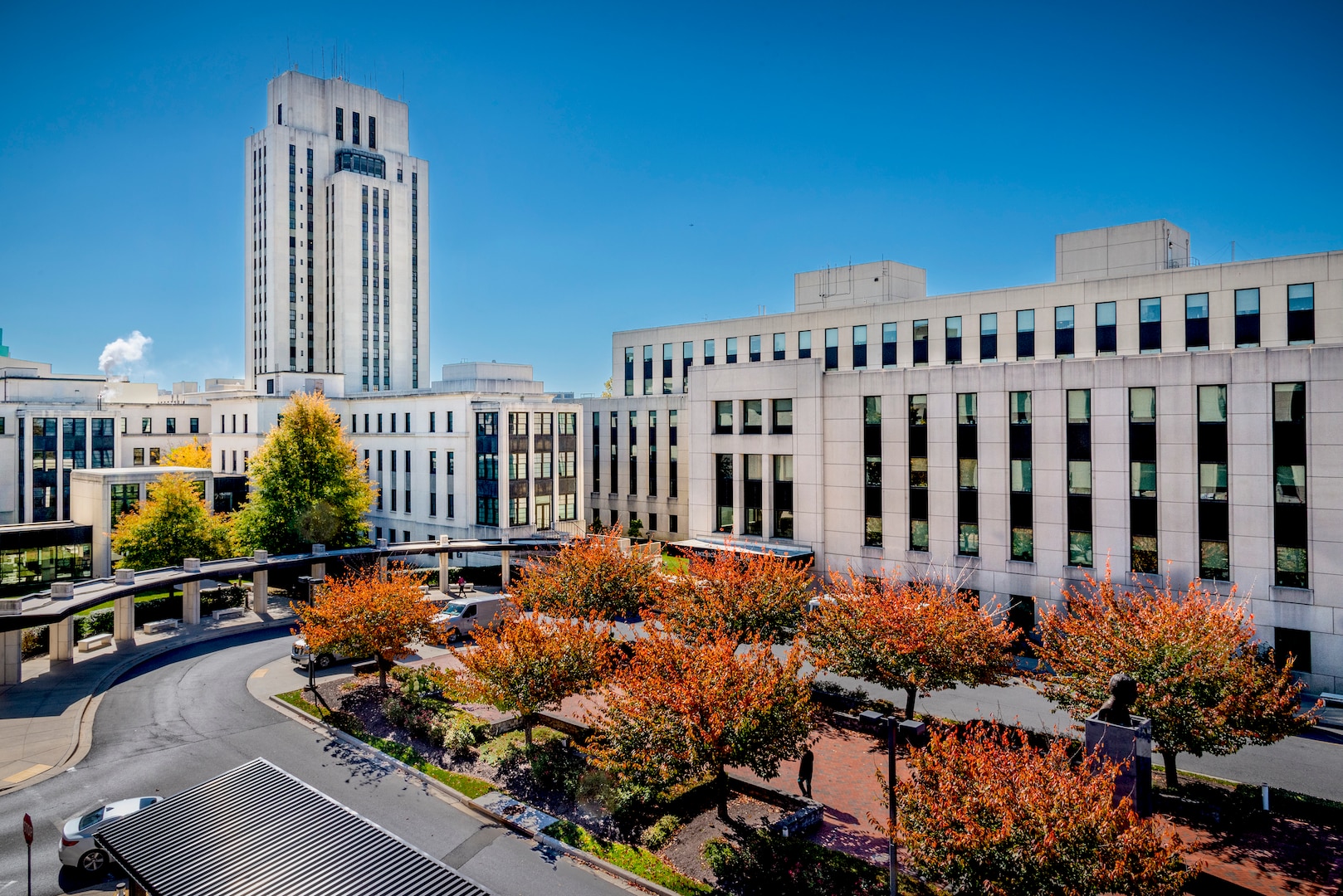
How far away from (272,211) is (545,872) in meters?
114

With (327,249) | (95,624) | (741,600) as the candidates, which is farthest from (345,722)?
(327,249)

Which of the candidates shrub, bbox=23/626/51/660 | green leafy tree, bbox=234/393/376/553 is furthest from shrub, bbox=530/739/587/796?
green leafy tree, bbox=234/393/376/553

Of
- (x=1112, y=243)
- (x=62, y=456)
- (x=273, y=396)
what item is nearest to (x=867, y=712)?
(x=1112, y=243)

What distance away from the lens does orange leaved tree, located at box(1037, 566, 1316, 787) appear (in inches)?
852

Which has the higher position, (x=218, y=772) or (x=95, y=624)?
(x=95, y=624)

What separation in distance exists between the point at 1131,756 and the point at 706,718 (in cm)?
988

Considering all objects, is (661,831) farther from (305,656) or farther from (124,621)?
(124,621)

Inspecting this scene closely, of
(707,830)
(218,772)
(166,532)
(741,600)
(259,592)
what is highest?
(166,532)

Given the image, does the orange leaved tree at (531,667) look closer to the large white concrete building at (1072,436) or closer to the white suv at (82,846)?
the white suv at (82,846)

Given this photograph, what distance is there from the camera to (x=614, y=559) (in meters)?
39.8

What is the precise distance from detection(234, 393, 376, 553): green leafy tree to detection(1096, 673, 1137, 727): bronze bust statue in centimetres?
4905

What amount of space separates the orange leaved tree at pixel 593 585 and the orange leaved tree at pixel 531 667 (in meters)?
10.4

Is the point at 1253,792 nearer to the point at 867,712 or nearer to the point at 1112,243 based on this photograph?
the point at 867,712

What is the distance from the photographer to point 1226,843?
2072 centimetres
